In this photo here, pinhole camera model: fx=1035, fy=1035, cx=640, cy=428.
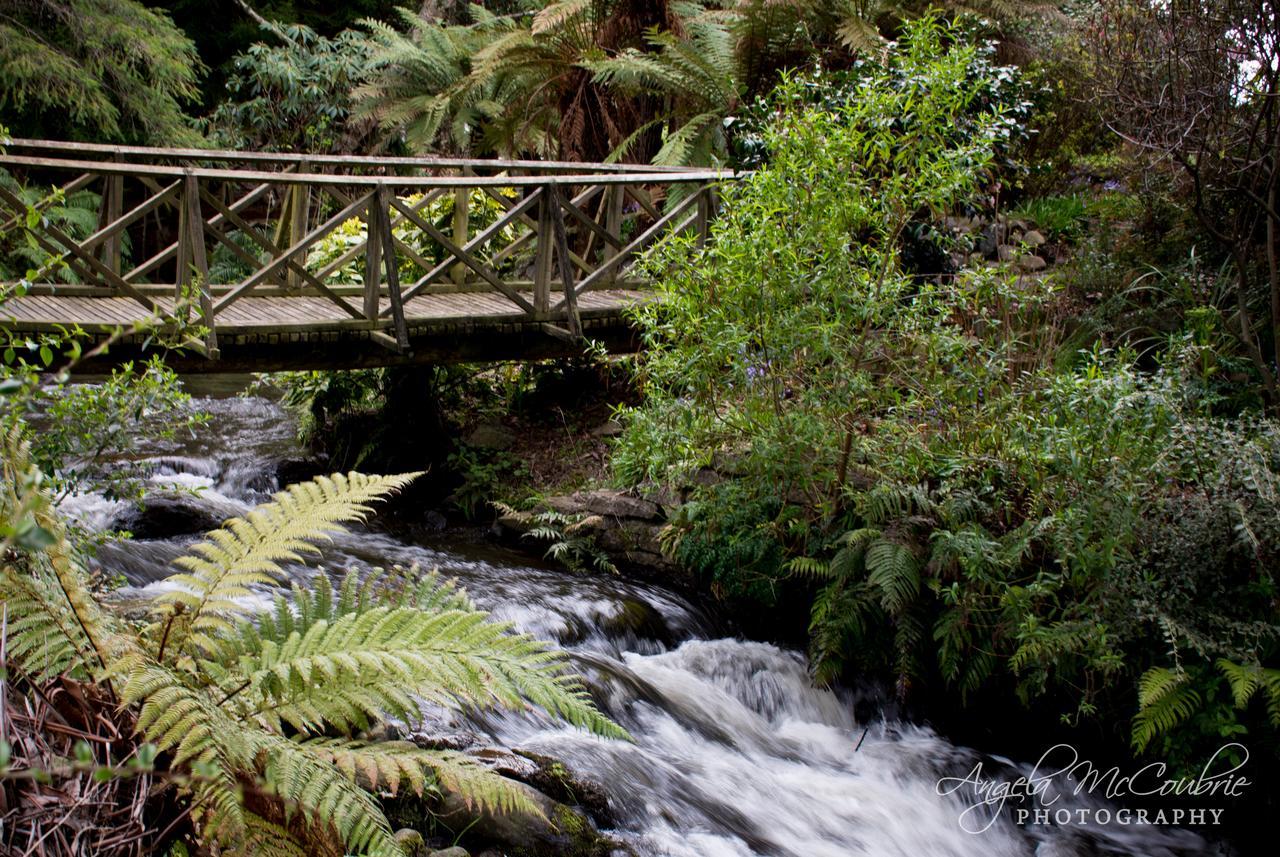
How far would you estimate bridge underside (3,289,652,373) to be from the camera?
6.14 m

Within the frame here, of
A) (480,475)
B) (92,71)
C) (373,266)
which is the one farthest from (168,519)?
(92,71)

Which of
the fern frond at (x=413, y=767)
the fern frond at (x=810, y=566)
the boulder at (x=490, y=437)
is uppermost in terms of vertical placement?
the fern frond at (x=413, y=767)

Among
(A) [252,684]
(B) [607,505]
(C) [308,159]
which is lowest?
(B) [607,505]

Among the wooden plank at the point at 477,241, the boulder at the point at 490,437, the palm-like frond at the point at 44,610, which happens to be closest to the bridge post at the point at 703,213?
the wooden plank at the point at 477,241

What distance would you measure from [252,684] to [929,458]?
12.9ft

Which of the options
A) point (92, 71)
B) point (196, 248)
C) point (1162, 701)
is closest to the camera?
point (1162, 701)

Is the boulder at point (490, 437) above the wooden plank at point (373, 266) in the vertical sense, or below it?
below

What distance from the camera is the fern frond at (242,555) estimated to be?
245 cm

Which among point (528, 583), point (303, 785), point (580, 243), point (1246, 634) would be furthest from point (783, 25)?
point (303, 785)

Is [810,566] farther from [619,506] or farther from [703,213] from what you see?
[703,213]

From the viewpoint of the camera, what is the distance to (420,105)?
13.5m

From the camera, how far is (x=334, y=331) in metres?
6.62

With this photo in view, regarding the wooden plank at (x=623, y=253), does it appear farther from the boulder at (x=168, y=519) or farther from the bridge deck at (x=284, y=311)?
the boulder at (x=168, y=519)

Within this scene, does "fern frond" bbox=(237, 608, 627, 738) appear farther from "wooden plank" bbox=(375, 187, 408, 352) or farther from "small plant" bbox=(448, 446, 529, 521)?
"small plant" bbox=(448, 446, 529, 521)
